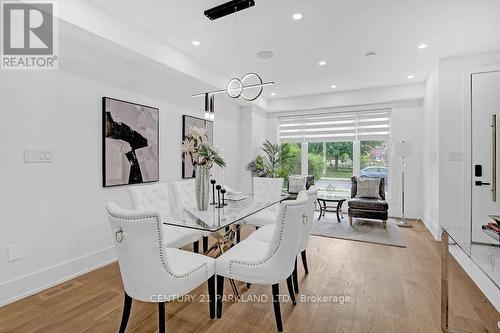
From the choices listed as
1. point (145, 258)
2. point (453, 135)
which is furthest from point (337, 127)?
point (145, 258)

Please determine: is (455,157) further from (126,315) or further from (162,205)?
(126,315)

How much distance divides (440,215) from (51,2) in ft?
18.0

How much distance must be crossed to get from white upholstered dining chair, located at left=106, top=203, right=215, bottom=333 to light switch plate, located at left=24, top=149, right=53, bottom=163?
1472 mm

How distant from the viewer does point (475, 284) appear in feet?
8.67

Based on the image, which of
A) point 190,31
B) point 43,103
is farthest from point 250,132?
point 43,103

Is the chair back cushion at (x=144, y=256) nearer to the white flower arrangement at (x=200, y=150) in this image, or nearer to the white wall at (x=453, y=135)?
the white flower arrangement at (x=200, y=150)

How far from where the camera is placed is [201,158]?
2.58 meters

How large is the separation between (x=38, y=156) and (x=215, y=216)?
1833 millimetres

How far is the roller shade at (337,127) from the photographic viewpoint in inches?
236

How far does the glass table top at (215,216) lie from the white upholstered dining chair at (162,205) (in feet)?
0.75

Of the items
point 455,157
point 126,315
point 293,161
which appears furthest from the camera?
point 293,161

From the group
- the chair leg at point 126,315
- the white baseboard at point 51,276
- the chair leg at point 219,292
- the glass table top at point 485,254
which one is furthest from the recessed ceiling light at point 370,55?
the white baseboard at point 51,276

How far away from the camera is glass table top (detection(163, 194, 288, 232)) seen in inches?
81.7

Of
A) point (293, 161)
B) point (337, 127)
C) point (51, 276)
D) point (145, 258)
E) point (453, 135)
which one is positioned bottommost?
point (51, 276)
